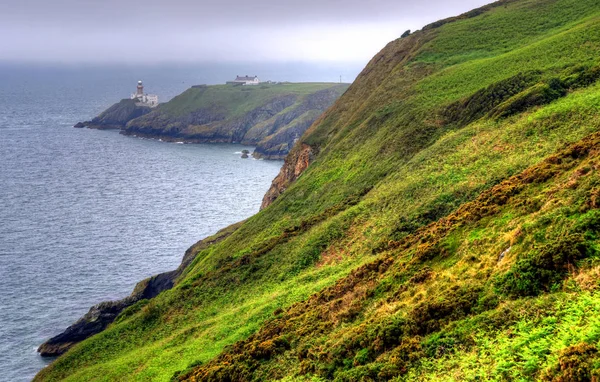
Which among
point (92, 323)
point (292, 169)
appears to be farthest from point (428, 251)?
point (292, 169)

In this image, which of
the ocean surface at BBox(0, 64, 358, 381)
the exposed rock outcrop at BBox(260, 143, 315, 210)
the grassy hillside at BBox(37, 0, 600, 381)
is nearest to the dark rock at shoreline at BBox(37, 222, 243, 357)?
the ocean surface at BBox(0, 64, 358, 381)

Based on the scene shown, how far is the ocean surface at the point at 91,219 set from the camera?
61500 mm

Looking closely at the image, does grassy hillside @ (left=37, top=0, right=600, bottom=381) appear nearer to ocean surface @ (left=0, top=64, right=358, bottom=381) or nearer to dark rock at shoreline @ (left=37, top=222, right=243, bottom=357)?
dark rock at shoreline @ (left=37, top=222, right=243, bottom=357)

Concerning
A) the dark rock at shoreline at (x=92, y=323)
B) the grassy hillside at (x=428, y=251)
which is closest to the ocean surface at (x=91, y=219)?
the dark rock at shoreline at (x=92, y=323)

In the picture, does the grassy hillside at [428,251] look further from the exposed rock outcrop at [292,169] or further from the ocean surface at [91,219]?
the ocean surface at [91,219]

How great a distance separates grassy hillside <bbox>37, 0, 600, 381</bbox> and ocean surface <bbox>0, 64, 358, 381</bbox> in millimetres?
15681

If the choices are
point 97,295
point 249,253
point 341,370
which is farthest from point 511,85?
point 97,295

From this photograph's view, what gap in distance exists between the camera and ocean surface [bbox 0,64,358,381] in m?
61.5

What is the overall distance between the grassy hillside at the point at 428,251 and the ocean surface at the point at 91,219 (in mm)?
15681

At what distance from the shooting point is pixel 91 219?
94.5m

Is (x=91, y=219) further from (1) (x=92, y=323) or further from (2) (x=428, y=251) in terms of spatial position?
(2) (x=428, y=251)

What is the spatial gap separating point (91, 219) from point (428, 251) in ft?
272

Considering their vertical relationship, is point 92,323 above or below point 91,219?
below

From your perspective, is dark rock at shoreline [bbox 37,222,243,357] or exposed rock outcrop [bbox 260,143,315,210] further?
exposed rock outcrop [bbox 260,143,315,210]
